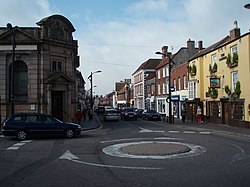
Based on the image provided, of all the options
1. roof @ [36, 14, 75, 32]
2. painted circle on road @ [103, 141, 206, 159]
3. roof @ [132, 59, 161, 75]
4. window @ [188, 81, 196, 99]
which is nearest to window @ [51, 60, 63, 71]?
roof @ [36, 14, 75, 32]

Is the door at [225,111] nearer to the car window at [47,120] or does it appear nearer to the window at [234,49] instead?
the window at [234,49]

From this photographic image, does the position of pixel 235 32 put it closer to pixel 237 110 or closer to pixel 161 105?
pixel 237 110

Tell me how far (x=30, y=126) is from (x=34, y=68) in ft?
A: 30.7

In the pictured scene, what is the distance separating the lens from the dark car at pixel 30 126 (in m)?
16.8

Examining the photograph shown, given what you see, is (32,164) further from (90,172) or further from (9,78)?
(9,78)

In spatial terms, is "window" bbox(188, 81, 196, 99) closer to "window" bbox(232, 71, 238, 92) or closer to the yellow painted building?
the yellow painted building

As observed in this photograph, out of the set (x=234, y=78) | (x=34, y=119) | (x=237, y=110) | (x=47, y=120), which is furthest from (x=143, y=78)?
(x=34, y=119)

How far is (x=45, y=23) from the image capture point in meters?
25.3

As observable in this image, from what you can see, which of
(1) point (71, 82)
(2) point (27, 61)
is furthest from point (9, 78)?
(1) point (71, 82)

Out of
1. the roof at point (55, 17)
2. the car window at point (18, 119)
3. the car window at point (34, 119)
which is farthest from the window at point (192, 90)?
the car window at point (18, 119)

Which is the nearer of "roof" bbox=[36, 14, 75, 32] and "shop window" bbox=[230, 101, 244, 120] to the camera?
"shop window" bbox=[230, 101, 244, 120]

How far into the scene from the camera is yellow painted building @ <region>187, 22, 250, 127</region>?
24.1 meters

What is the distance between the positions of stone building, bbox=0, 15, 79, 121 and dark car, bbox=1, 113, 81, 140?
8.03 m

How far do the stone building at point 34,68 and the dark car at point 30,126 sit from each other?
26.3 ft
